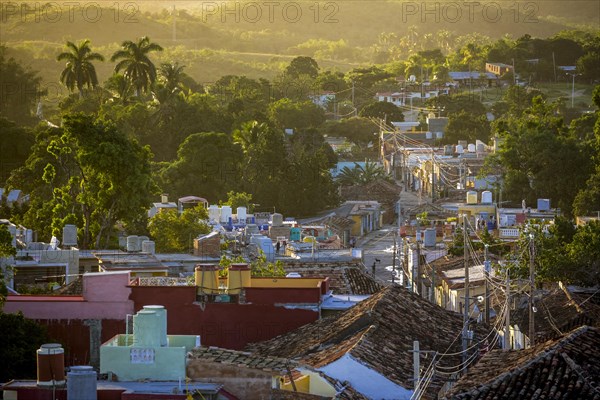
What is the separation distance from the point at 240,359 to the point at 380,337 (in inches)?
183

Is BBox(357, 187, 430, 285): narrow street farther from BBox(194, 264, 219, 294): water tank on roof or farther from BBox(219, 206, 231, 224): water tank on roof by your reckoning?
BBox(194, 264, 219, 294): water tank on roof

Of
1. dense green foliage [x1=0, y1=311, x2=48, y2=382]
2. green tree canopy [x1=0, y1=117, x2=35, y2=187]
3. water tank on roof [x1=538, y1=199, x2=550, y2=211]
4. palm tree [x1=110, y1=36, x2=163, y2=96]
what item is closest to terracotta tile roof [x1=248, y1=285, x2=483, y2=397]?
dense green foliage [x1=0, y1=311, x2=48, y2=382]

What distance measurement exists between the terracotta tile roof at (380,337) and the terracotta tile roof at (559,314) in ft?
10.4

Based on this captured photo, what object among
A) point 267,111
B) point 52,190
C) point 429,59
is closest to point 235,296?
point 52,190

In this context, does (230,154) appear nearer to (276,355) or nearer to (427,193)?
(427,193)

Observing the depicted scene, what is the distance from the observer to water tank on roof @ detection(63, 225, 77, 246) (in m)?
49.7

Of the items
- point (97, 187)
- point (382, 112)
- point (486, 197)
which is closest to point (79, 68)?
point (382, 112)

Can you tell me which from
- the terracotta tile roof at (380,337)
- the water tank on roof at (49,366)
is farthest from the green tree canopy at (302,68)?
the water tank on roof at (49,366)

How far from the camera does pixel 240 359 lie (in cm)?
2606

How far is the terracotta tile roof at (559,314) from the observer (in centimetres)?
3719

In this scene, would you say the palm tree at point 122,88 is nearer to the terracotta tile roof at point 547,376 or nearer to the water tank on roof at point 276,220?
Answer: the water tank on roof at point 276,220

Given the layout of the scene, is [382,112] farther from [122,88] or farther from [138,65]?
[122,88]

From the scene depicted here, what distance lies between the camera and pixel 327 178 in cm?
8244

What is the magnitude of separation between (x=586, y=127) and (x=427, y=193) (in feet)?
46.6
